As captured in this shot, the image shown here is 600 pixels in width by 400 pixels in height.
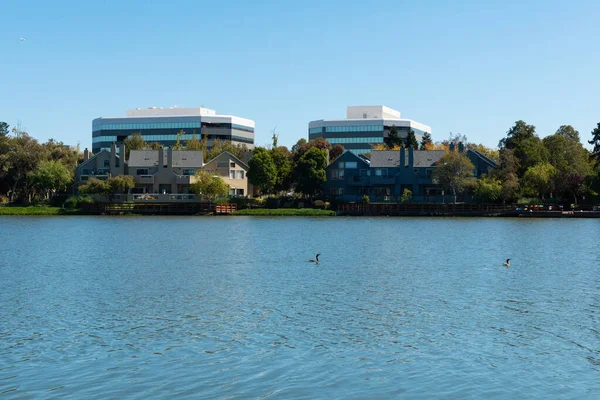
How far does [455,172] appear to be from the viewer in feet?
393

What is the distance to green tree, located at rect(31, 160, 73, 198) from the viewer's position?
124438 mm

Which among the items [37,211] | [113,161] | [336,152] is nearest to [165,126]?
[336,152]

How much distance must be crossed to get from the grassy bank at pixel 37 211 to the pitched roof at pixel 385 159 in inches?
2044

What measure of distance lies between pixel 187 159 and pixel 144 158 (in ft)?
25.8

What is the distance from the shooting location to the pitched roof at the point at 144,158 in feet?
436

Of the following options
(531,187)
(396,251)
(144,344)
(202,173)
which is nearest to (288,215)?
(202,173)

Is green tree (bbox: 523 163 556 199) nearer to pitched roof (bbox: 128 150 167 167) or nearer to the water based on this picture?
the water

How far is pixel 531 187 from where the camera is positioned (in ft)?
378

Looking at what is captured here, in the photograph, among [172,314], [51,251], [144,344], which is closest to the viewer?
[144,344]

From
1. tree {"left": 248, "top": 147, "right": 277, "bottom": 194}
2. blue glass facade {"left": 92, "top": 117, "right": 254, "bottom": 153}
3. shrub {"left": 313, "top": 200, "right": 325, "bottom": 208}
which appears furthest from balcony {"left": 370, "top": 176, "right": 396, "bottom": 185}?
blue glass facade {"left": 92, "top": 117, "right": 254, "bottom": 153}

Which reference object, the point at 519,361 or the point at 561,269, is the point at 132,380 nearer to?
the point at 519,361

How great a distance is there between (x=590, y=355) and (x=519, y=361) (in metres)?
2.47

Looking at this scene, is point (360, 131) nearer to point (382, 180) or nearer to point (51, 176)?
point (382, 180)

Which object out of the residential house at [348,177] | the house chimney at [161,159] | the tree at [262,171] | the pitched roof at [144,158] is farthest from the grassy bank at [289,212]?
the pitched roof at [144,158]
